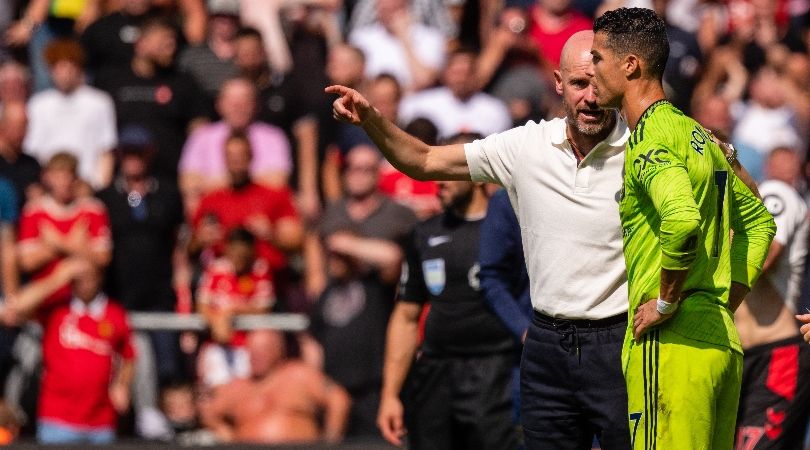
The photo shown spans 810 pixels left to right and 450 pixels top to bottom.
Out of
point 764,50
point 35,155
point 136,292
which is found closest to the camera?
point 136,292

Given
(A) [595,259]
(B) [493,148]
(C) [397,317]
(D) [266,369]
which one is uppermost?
(B) [493,148]

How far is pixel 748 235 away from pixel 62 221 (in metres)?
7.22

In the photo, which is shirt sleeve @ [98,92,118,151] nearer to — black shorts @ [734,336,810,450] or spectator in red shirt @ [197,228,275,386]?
spectator in red shirt @ [197,228,275,386]

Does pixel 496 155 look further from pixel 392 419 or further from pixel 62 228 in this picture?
pixel 62 228

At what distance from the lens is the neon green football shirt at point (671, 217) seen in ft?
16.3

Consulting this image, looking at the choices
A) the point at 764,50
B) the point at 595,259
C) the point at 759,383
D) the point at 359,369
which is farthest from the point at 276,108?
the point at 595,259

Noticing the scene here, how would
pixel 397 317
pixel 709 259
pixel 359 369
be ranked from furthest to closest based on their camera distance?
pixel 359 369 → pixel 397 317 → pixel 709 259

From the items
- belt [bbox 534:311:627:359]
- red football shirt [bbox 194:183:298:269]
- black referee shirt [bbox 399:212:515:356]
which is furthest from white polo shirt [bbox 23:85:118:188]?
belt [bbox 534:311:627:359]

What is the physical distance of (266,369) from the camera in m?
11.1

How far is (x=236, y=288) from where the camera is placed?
451 inches

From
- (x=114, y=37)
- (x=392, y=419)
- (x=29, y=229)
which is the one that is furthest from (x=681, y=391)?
(x=114, y=37)

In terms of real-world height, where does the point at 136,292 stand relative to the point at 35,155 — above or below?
below

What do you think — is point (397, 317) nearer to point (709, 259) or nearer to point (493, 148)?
point (493, 148)

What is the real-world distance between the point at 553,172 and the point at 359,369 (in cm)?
526
